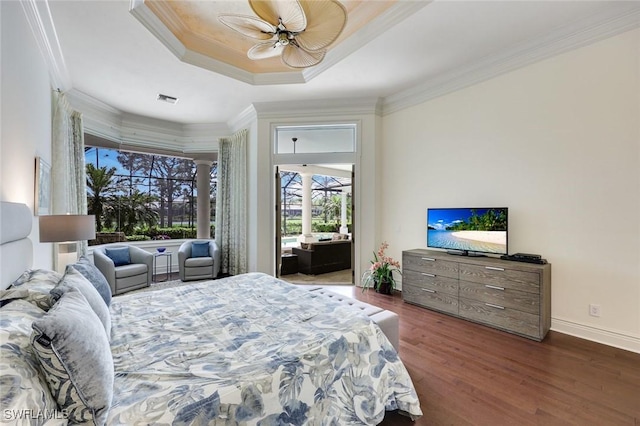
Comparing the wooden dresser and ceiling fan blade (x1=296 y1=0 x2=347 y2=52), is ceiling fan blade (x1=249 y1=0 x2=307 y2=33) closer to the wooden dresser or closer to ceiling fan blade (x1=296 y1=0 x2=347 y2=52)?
ceiling fan blade (x1=296 y1=0 x2=347 y2=52)

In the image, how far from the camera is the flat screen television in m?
3.27

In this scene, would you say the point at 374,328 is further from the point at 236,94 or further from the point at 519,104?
the point at 236,94

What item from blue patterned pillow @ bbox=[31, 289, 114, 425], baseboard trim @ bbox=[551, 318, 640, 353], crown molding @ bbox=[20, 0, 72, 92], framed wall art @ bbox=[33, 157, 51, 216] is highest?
crown molding @ bbox=[20, 0, 72, 92]

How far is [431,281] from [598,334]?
5.17 feet

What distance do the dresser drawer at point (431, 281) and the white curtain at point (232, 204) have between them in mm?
3029

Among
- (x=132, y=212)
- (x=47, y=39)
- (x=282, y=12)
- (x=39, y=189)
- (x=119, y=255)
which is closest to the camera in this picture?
(x=282, y=12)

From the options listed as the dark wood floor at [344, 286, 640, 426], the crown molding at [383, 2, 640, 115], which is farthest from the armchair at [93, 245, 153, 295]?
the crown molding at [383, 2, 640, 115]

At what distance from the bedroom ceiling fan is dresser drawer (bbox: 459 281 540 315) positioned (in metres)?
2.95

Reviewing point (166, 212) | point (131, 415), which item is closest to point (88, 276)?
point (131, 415)

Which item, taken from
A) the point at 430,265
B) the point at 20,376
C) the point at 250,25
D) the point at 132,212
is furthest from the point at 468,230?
the point at 132,212

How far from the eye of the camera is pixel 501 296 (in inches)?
118

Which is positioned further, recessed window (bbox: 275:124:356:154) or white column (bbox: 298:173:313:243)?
white column (bbox: 298:173:313:243)

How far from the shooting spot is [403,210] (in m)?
4.50

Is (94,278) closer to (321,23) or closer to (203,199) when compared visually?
(321,23)
